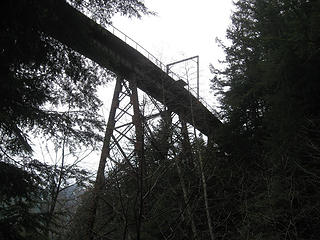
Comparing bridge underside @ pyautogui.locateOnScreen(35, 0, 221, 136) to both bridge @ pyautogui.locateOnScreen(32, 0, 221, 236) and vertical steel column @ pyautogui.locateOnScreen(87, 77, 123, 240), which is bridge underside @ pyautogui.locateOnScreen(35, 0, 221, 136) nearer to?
bridge @ pyautogui.locateOnScreen(32, 0, 221, 236)

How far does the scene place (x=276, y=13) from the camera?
5.36 meters

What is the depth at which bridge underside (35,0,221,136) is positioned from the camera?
11.1 feet

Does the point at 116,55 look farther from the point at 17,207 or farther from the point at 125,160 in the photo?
the point at 17,207

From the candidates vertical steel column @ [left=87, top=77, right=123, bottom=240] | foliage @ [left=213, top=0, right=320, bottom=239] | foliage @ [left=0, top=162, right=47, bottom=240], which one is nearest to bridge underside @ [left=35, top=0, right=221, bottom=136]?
vertical steel column @ [left=87, top=77, right=123, bottom=240]

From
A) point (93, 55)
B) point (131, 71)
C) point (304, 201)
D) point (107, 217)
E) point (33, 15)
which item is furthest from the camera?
point (131, 71)

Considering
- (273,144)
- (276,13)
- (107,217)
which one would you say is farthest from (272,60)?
(107,217)

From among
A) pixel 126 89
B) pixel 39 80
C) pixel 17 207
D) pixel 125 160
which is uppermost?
pixel 126 89

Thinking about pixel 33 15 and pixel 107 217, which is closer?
pixel 33 15

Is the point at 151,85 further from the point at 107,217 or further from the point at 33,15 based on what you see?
the point at 33,15

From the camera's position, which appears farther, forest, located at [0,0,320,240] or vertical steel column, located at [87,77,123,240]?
vertical steel column, located at [87,77,123,240]

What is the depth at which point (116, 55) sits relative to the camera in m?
6.96

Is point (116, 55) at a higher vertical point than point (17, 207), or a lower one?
higher

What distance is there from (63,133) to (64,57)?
111 cm

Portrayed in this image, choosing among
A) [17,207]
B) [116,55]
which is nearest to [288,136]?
[116,55]
